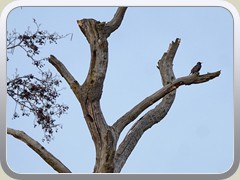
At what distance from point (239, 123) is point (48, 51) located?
0.73m

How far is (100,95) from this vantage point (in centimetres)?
234

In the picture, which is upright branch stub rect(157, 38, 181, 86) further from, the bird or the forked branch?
the forked branch

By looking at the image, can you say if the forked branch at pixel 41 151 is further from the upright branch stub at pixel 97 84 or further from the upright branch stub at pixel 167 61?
the upright branch stub at pixel 167 61

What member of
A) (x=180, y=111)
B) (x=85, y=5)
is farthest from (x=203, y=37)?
(x=85, y=5)

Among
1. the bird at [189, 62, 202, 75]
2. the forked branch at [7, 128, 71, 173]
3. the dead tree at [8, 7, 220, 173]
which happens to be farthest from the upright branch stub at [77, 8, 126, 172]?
the bird at [189, 62, 202, 75]

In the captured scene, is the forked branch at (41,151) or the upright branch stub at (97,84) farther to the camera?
the upright branch stub at (97,84)

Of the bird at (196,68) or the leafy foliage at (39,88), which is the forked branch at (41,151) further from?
the bird at (196,68)

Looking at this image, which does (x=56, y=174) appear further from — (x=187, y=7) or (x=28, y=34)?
(x=187, y=7)

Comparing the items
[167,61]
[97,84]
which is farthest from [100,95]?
[167,61]

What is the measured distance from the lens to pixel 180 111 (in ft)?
7.39

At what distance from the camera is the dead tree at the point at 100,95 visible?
2.22 meters

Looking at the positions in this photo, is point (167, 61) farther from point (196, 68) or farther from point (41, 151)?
point (41, 151)

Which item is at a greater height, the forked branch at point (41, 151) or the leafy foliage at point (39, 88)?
the leafy foliage at point (39, 88)

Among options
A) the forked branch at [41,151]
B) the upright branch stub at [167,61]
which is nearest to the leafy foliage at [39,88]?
the forked branch at [41,151]
